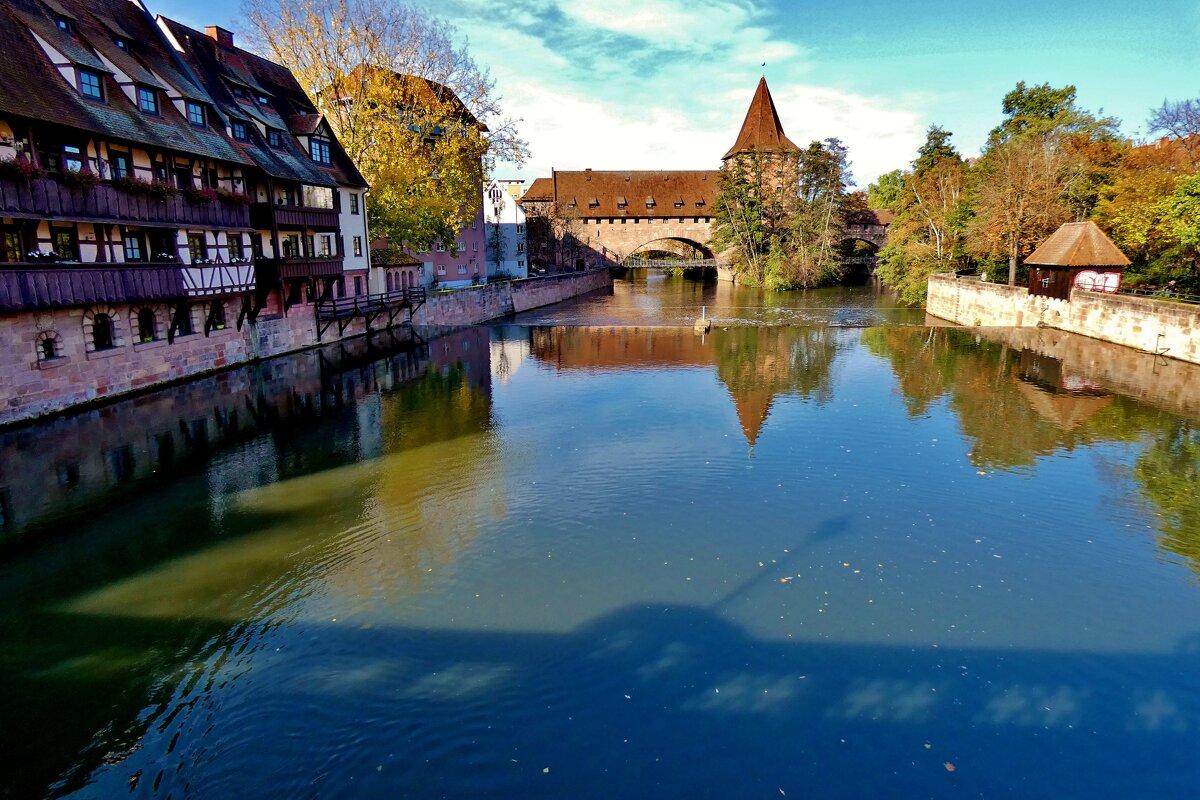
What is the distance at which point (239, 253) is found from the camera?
27062mm

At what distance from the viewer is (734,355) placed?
107 feet

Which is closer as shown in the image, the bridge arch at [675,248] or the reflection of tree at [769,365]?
the reflection of tree at [769,365]

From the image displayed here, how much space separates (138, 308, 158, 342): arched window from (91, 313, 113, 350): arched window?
1.15m

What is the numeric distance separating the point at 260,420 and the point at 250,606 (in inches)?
456

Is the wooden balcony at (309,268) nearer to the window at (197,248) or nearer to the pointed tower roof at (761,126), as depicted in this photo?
the window at (197,248)

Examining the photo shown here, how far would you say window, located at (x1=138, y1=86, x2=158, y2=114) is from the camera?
2233 cm

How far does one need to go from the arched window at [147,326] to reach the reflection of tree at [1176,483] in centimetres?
2676

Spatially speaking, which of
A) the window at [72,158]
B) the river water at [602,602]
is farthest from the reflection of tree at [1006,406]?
the window at [72,158]

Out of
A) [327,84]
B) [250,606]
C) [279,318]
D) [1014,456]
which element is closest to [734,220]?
[327,84]

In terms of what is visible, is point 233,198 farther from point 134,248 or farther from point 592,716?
point 592,716

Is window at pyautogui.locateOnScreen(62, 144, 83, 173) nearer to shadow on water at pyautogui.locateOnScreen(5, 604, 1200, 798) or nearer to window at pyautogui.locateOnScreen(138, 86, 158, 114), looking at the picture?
window at pyautogui.locateOnScreen(138, 86, 158, 114)

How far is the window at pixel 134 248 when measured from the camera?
21.9 meters

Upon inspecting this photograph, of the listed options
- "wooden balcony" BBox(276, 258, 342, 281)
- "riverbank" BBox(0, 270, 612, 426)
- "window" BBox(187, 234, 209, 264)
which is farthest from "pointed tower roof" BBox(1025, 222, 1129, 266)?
"window" BBox(187, 234, 209, 264)

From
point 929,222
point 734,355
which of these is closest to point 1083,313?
point 734,355
